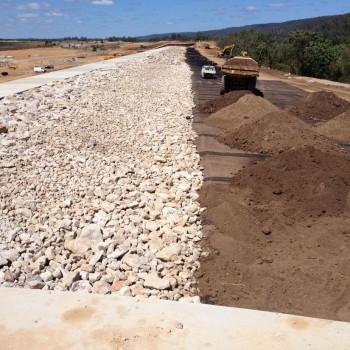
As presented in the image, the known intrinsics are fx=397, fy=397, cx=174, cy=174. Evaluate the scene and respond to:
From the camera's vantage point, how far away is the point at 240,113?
13.0 metres

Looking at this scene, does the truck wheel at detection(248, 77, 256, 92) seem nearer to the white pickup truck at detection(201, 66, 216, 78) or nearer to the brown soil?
the white pickup truck at detection(201, 66, 216, 78)

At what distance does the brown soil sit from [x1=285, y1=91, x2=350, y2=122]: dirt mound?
6779 mm

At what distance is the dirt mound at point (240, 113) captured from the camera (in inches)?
497

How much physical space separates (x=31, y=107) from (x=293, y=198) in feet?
27.8

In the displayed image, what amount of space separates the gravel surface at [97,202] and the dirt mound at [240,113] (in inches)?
44.9

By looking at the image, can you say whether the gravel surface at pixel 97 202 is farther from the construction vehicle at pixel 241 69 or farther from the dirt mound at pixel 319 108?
the dirt mound at pixel 319 108

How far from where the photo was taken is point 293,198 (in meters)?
7.06

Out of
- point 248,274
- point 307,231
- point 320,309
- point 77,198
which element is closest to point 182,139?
point 77,198

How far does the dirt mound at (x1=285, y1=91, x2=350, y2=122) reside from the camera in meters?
14.5

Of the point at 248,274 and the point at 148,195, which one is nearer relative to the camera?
the point at 248,274

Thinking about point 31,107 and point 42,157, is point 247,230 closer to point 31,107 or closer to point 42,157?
point 42,157

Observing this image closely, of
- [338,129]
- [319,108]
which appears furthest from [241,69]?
[338,129]

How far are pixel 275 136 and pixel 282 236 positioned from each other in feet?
15.9

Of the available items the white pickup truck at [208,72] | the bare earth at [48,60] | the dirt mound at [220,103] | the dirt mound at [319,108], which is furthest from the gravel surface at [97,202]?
the bare earth at [48,60]
